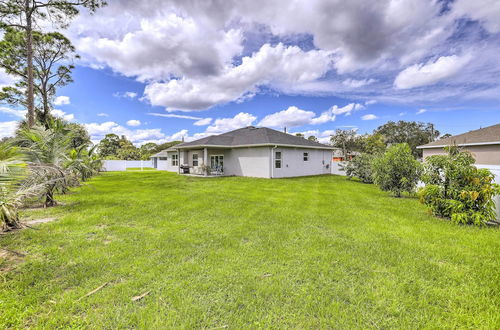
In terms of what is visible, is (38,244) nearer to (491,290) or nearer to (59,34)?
(491,290)

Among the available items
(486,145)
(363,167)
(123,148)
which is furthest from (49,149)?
(123,148)

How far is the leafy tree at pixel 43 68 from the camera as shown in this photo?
18594 mm

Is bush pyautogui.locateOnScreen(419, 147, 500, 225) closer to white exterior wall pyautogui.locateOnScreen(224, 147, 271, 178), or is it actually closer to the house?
the house

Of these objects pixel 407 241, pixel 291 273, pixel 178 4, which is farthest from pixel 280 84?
pixel 291 273

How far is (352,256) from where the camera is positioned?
3512 millimetres

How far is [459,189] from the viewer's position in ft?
18.7

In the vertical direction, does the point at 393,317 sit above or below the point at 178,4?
below

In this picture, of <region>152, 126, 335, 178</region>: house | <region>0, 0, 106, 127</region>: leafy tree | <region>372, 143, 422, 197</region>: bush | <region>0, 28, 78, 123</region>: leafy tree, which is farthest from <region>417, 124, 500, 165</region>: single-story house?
<region>0, 28, 78, 123</region>: leafy tree

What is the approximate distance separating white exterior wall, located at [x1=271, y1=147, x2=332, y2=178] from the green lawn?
1152 centimetres

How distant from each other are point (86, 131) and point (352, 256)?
33295 millimetres

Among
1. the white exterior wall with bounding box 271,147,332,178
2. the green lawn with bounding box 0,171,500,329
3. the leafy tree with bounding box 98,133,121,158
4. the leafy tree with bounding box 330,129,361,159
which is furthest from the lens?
the leafy tree with bounding box 98,133,121,158

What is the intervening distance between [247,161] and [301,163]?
201 inches

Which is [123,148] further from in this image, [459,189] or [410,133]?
[410,133]

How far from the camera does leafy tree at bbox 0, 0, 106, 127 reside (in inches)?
335
